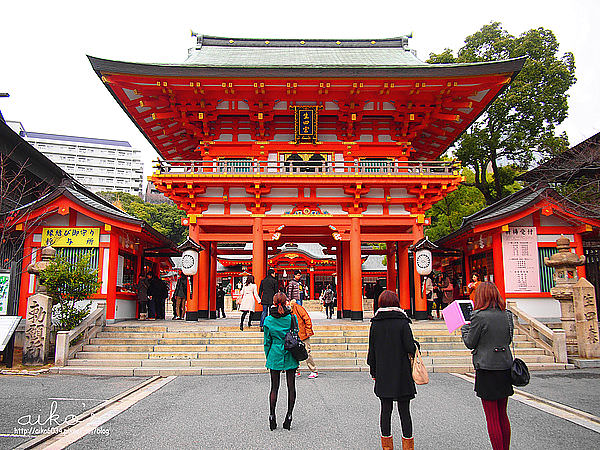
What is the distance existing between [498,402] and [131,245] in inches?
604

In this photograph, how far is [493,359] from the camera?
4.61m

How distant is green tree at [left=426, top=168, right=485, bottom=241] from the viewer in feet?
85.4

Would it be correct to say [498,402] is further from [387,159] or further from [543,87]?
[543,87]

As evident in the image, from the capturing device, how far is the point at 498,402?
462 centimetres

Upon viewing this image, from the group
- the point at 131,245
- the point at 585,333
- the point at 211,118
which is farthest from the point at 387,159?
the point at 131,245

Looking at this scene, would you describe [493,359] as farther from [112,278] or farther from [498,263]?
[112,278]

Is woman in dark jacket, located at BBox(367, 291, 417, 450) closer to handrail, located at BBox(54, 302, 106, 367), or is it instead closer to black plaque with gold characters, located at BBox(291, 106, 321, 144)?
handrail, located at BBox(54, 302, 106, 367)

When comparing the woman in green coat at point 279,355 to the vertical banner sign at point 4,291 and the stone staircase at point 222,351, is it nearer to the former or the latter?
the stone staircase at point 222,351

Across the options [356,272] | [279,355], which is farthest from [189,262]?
[279,355]

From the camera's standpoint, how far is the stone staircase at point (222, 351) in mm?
10898

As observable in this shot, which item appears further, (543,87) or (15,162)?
(543,87)

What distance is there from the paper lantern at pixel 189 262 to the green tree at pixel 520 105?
16.6m

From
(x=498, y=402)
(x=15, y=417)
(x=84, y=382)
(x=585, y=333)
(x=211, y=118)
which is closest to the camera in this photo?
(x=498, y=402)

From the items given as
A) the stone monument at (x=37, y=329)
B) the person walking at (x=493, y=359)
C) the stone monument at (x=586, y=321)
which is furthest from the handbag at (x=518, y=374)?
the stone monument at (x=37, y=329)
